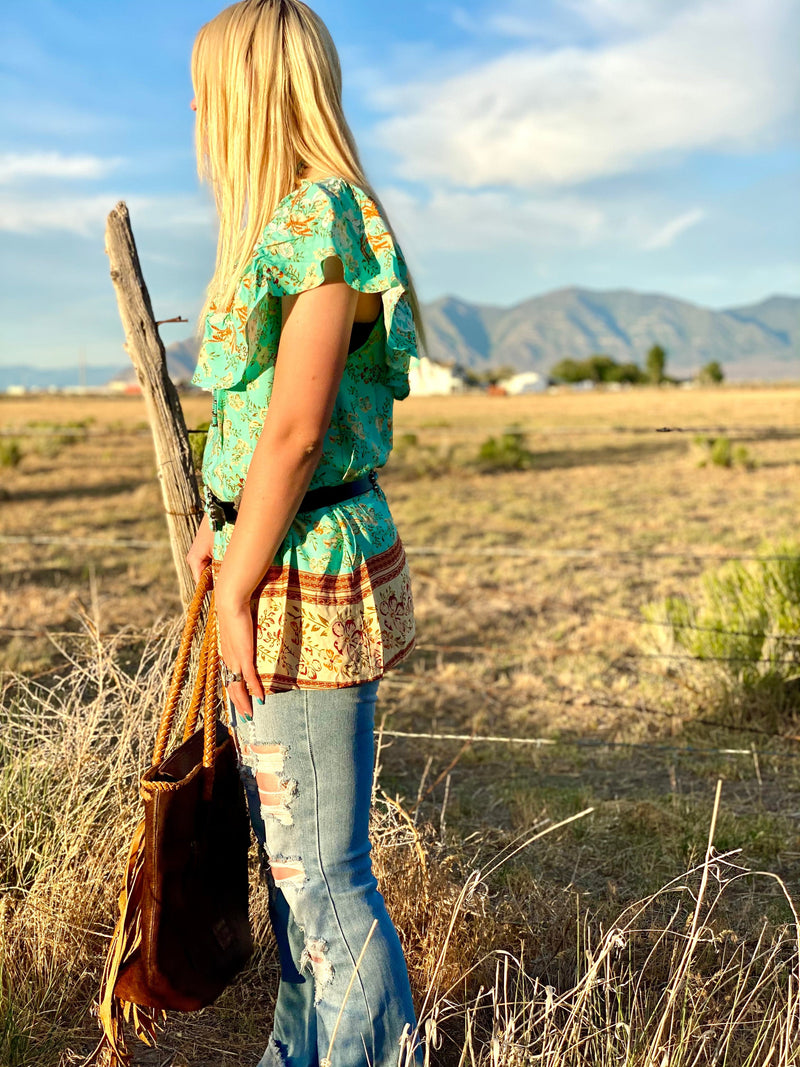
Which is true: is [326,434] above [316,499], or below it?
above

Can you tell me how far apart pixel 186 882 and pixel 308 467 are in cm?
79

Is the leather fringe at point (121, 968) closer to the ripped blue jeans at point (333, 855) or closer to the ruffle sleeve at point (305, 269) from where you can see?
the ripped blue jeans at point (333, 855)

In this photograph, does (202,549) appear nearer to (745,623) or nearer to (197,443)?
(197,443)

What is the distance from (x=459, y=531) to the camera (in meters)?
10.7

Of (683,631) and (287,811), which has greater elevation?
(287,811)

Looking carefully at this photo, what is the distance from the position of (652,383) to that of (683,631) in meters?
110

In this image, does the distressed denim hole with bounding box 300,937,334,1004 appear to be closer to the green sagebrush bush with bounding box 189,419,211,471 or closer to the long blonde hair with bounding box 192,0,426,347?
the long blonde hair with bounding box 192,0,426,347

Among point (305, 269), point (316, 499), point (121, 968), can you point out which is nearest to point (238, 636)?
point (316, 499)

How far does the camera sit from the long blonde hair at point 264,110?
1420mm

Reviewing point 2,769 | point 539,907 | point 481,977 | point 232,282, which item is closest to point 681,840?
point 539,907

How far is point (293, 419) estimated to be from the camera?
1.32 m

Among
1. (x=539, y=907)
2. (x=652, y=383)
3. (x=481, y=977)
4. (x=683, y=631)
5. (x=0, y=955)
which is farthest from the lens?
(x=652, y=383)

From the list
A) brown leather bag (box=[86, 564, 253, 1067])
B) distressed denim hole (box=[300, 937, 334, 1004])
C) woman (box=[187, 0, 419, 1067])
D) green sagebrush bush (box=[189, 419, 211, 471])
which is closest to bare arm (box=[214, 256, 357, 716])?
woman (box=[187, 0, 419, 1067])

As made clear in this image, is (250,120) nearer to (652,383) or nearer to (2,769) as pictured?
(2,769)
